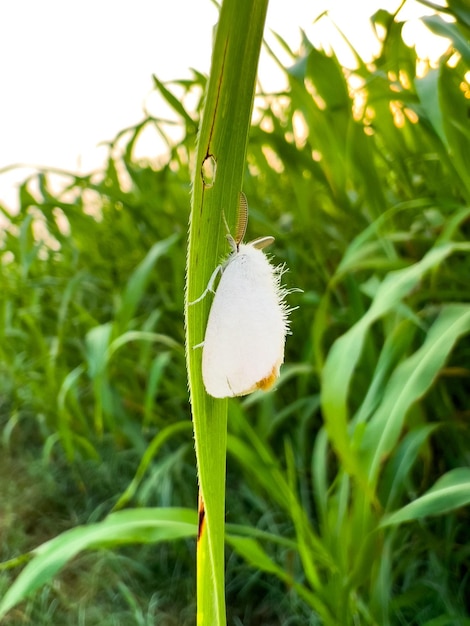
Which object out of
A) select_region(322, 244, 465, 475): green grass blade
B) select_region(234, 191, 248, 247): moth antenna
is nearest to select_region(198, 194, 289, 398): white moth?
select_region(234, 191, 248, 247): moth antenna

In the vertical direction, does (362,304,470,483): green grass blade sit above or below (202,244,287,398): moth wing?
below

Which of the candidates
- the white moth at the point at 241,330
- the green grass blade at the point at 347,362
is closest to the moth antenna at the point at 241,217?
the white moth at the point at 241,330

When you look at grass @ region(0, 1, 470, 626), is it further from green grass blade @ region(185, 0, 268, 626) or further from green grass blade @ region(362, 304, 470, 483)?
green grass blade @ region(185, 0, 268, 626)

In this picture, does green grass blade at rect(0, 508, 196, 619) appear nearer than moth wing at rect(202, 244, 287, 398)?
No

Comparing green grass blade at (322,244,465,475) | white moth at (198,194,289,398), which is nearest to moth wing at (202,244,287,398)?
white moth at (198,194,289,398)

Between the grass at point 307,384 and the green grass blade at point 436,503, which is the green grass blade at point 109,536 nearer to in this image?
the grass at point 307,384

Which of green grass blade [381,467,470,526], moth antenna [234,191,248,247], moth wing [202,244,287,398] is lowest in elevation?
green grass blade [381,467,470,526]
